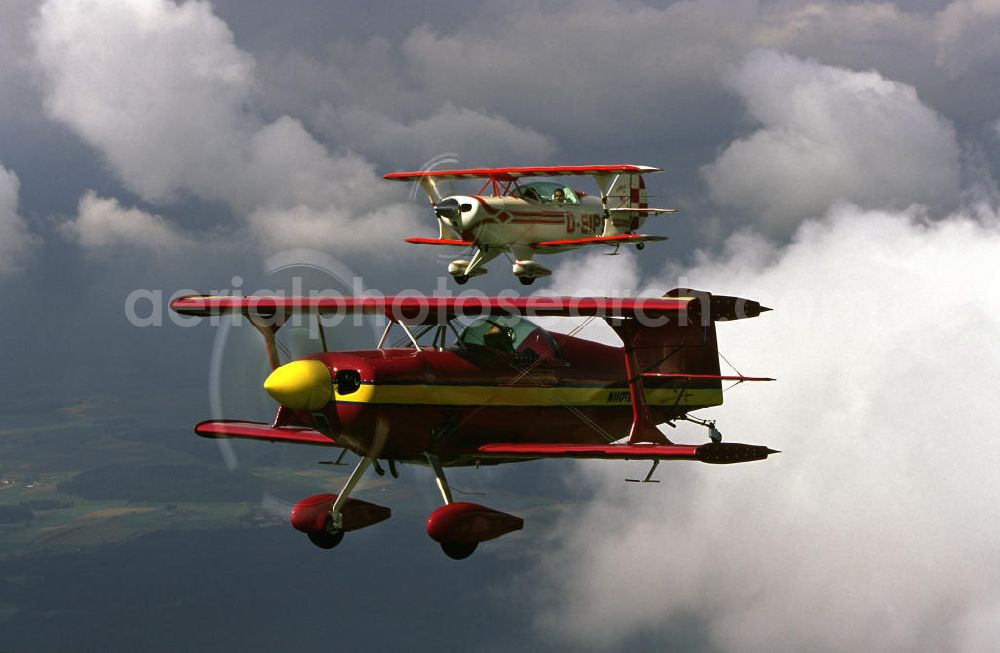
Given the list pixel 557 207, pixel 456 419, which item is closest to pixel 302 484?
pixel 557 207

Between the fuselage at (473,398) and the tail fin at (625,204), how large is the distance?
40.7 ft

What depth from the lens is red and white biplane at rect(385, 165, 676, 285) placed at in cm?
2741

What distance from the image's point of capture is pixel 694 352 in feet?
68.9

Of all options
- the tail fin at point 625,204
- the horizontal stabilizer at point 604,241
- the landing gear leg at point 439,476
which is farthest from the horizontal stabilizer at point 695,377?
the tail fin at point 625,204

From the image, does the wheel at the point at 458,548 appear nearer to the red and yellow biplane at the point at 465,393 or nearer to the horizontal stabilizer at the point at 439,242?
the red and yellow biplane at the point at 465,393

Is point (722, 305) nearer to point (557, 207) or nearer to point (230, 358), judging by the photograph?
point (230, 358)

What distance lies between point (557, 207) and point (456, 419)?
13.1 metres

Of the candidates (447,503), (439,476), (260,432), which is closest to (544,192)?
(260,432)

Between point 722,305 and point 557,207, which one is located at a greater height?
point 557,207

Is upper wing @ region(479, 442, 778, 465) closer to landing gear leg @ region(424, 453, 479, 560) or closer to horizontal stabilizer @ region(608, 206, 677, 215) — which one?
landing gear leg @ region(424, 453, 479, 560)

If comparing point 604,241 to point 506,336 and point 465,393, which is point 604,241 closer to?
point 506,336

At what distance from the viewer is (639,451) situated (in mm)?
16266

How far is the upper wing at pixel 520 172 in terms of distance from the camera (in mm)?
26156

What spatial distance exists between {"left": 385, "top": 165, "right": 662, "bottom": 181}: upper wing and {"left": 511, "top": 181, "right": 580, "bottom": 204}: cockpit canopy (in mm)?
553
